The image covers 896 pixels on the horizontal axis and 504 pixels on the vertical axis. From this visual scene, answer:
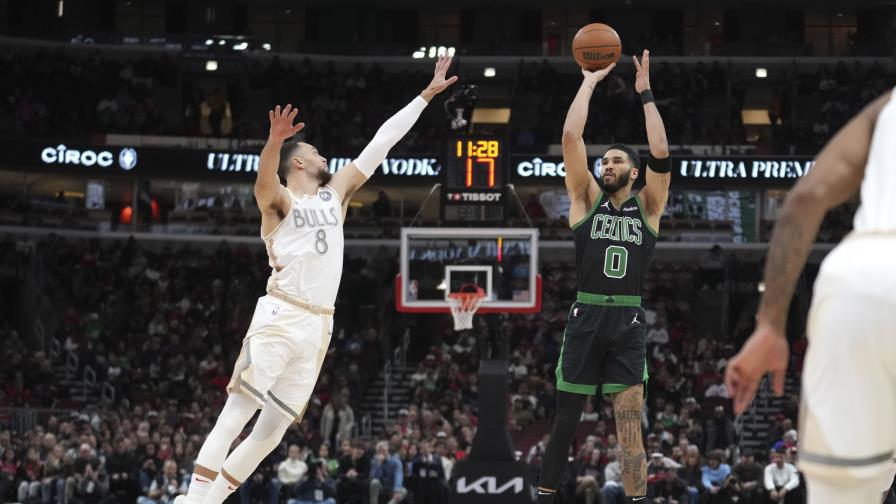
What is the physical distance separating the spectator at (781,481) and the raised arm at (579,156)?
11.4m

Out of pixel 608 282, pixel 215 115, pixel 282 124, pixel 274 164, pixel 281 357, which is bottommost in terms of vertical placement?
pixel 281 357

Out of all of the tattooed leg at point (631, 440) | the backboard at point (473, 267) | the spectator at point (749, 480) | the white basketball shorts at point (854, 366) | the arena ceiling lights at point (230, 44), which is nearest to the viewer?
the white basketball shorts at point (854, 366)

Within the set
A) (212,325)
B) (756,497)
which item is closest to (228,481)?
(756,497)

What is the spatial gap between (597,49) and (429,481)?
12.3 meters

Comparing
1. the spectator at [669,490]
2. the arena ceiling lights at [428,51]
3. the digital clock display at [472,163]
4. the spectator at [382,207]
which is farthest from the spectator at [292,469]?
the arena ceiling lights at [428,51]

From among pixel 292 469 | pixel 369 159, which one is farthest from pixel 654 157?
pixel 292 469

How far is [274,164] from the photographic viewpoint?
790 cm

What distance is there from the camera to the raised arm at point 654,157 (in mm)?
8234

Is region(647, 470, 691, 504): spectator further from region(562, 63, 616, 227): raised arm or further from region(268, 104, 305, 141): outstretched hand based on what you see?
region(268, 104, 305, 141): outstretched hand

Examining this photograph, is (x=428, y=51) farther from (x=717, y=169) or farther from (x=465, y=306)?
(x=465, y=306)

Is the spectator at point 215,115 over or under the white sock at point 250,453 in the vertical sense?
over

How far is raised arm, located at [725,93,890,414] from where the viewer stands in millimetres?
3873

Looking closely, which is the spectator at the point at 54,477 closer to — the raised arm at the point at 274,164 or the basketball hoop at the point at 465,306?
the basketball hoop at the point at 465,306

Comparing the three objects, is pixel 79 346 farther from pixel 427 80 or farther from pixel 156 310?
pixel 427 80
